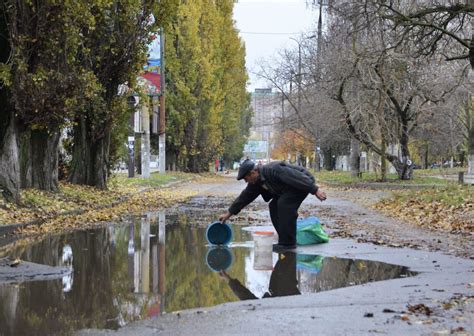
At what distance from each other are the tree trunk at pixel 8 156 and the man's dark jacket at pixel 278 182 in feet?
24.3

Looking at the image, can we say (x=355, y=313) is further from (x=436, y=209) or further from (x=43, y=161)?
(x=43, y=161)

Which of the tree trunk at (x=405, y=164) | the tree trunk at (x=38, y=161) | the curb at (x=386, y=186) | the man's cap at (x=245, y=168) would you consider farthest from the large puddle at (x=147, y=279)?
the tree trunk at (x=405, y=164)

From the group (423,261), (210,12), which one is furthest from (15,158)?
(210,12)

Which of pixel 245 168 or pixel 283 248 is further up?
pixel 245 168

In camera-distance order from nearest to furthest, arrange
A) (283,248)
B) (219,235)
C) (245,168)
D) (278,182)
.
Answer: (245,168), (278,182), (283,248), (219,235)

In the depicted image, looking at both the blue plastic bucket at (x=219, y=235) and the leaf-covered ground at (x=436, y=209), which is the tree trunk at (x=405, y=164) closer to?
the leaf-covered ground at (x=436, y=209)

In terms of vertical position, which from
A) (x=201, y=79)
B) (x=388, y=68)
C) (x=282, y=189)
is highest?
(x=201, y=79)

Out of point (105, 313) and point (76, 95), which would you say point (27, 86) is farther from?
point (105, 313)

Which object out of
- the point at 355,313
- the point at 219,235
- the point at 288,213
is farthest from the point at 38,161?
the point at 355,313

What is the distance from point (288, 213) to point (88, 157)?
54.7 ft

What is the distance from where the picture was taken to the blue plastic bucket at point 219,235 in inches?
435

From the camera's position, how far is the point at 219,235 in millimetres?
11117

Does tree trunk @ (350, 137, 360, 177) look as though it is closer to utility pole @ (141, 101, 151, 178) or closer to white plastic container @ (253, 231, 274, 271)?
utility pole @ (141, 101, 151, 178)

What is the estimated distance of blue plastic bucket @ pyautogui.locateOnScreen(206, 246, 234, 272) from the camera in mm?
9031
